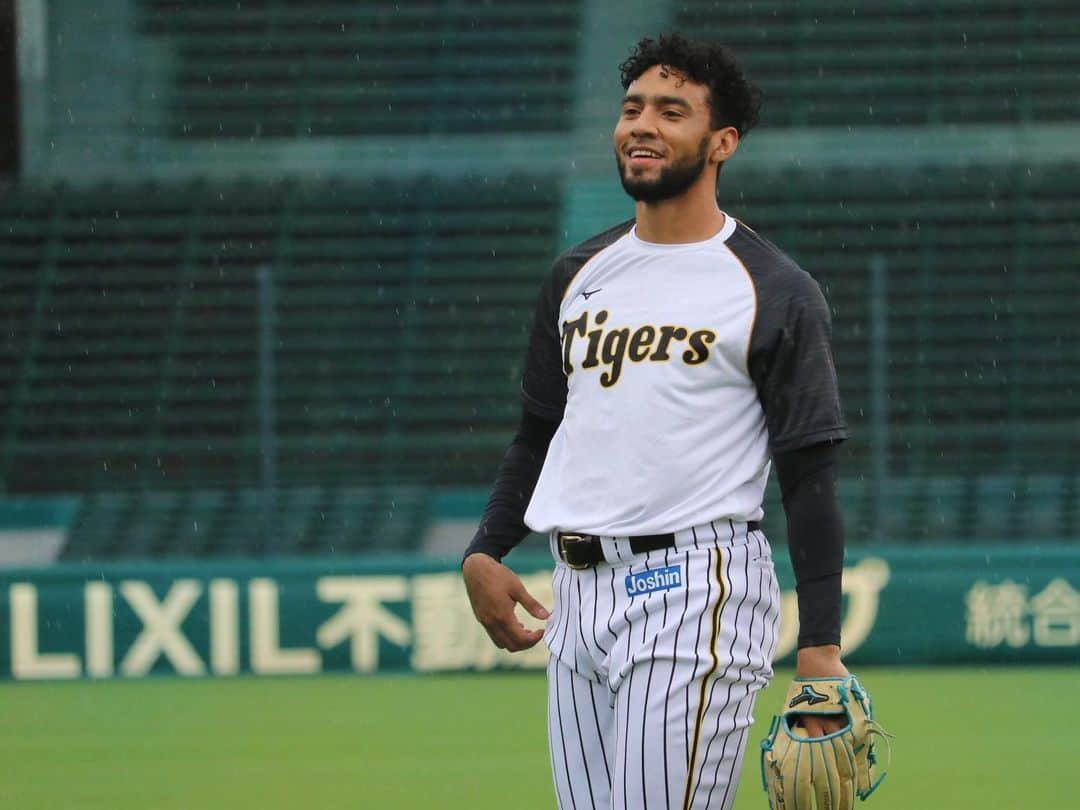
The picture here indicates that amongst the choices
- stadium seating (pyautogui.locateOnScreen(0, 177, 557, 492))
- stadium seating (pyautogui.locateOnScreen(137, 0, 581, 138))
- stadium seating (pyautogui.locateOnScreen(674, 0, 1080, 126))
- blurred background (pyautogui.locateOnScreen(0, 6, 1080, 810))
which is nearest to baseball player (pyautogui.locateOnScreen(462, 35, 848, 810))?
blurred background (pyautogui.locateOnScreen(0, 6, 1080, 810))

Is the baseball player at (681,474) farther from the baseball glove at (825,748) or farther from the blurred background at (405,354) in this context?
the blurred background at (405,354)

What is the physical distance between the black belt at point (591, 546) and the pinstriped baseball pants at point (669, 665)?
0.01 meters

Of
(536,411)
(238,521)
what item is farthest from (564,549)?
(238,521)

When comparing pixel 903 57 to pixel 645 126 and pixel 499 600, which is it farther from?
pixel 499 600

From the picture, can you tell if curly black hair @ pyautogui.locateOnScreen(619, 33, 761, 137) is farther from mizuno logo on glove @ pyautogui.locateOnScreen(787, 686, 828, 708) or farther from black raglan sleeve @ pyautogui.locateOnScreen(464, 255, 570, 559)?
mizuno logo on glove @ pyautogui.locateOnScreen(787, 686, 828, 708)

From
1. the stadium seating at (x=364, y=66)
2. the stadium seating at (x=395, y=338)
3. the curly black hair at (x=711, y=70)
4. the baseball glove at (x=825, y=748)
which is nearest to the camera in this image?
the baseball glove at (x=825, y=748)

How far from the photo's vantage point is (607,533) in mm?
3297

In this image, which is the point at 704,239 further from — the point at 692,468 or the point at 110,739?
the point at 110,739

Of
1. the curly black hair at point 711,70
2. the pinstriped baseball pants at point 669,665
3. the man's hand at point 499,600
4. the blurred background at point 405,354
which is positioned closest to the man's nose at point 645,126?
the curly black hair at point 711,70

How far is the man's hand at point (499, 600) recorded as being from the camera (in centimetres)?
352

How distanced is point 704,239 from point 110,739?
18.9ft

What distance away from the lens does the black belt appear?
129 inches

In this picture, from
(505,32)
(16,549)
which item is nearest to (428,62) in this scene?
(505,32)

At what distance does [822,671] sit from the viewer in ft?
10.5
